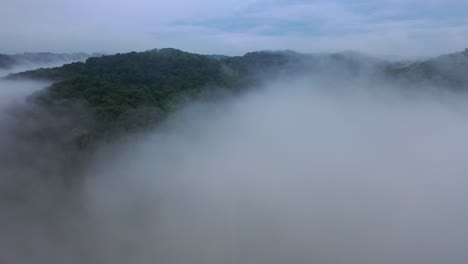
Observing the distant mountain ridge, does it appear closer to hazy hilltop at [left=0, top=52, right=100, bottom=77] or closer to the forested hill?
hazy hilltop at [left=0, top=52, right=100, bottom=77]

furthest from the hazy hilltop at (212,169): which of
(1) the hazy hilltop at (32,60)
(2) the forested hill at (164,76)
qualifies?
(1) the hazy hilltop at (32,60)

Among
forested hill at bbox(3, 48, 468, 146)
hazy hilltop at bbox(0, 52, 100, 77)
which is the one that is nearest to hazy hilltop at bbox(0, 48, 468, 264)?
forested hill at bbox(3, 48, 468, 146)

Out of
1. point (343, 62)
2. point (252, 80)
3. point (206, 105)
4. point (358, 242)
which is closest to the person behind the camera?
point (358, 242)

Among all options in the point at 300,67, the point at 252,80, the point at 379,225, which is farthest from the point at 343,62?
the point at 379,225

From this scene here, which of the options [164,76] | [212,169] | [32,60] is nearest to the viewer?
[212,169]

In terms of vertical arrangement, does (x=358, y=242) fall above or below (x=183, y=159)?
below

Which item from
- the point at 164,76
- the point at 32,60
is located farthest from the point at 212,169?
the point at 32,60

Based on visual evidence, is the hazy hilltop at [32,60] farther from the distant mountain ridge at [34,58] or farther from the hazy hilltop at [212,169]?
the hazy hilltop at [212,169]

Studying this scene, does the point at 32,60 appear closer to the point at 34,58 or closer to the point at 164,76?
the point at 34,58

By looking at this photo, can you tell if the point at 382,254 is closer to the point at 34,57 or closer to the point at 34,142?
the point at 34,142
